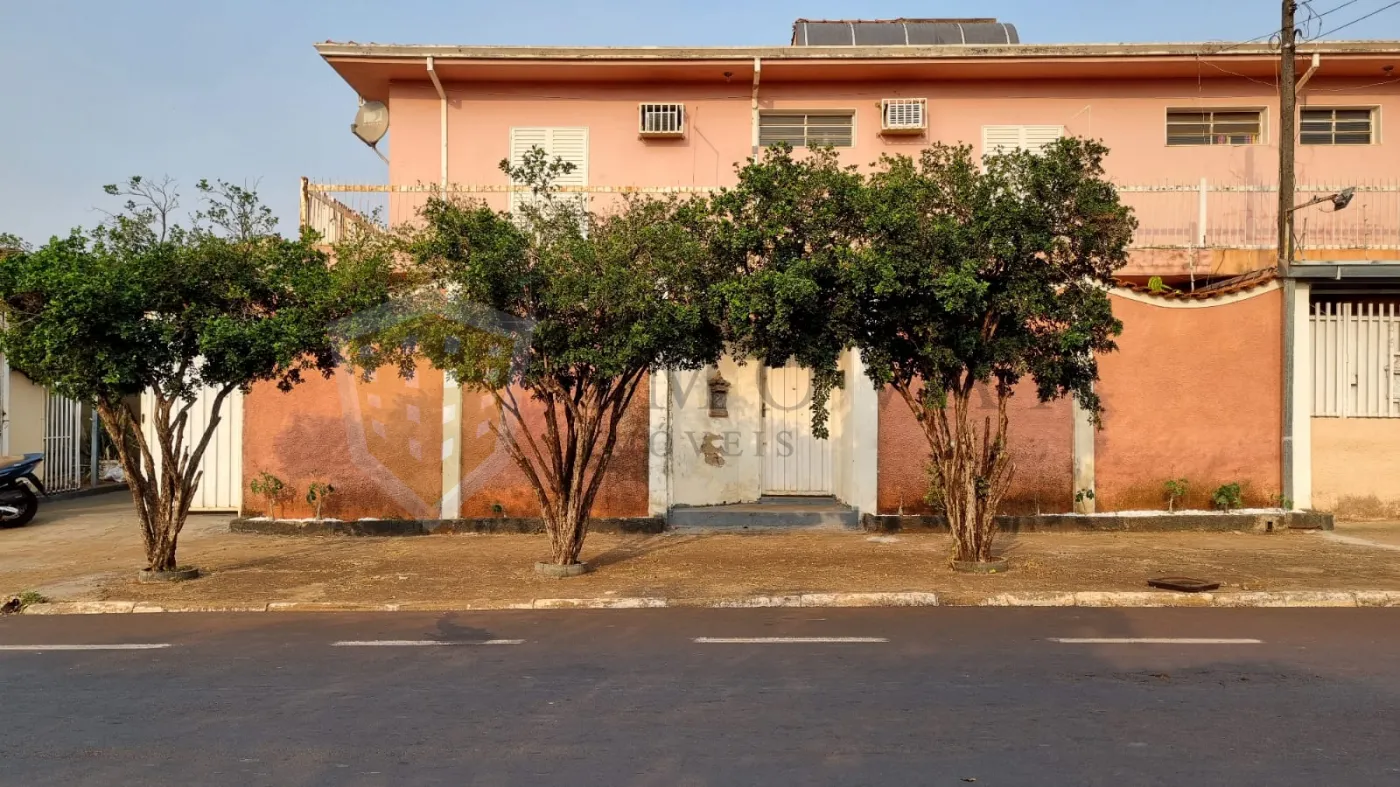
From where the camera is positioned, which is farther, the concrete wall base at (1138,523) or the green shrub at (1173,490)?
the green shrub at (1173,490)

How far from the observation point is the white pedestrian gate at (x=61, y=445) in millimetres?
19516

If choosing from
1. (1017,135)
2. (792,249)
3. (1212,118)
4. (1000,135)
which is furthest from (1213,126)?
(792,249)

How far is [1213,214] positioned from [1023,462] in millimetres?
5216

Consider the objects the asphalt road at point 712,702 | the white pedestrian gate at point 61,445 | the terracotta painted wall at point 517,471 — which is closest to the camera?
the asphalt road at point 712,702

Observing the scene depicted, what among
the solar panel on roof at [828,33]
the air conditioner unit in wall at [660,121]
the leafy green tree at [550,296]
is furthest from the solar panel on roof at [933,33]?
the leafy green tree at [550,296]

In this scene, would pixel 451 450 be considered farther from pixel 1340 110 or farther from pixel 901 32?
pixel 1340 110

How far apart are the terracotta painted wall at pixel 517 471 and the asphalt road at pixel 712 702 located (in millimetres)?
5742

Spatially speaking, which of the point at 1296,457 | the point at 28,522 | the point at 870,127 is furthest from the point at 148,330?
the point at 1296,457

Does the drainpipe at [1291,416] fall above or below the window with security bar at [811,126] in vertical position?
below

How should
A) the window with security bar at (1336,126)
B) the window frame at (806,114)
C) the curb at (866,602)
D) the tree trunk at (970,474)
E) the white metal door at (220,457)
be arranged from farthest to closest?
the window frame at (806,114)
the window with security bar at (1336,126)
the white metal door at (220,457)
the tree trunk at (970,474)
the curb at (866,602)

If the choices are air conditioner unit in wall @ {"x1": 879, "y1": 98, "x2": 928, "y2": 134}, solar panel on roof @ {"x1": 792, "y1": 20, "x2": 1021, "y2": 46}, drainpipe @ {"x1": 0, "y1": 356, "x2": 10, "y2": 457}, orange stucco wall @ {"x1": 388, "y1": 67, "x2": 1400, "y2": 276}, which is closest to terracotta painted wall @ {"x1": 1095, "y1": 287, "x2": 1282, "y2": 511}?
orange stucco wall @ {"x1": 388, "y1": 67, "x2": 1400, "y2": 276}

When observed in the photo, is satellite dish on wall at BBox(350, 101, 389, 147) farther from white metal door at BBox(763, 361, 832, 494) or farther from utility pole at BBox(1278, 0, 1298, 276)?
utility pole at BBox(1278, 0, 1298, 276)

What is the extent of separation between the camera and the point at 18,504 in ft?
51.2

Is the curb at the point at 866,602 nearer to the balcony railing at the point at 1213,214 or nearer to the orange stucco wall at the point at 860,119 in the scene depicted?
the balcony railing at the point at 1213,214
